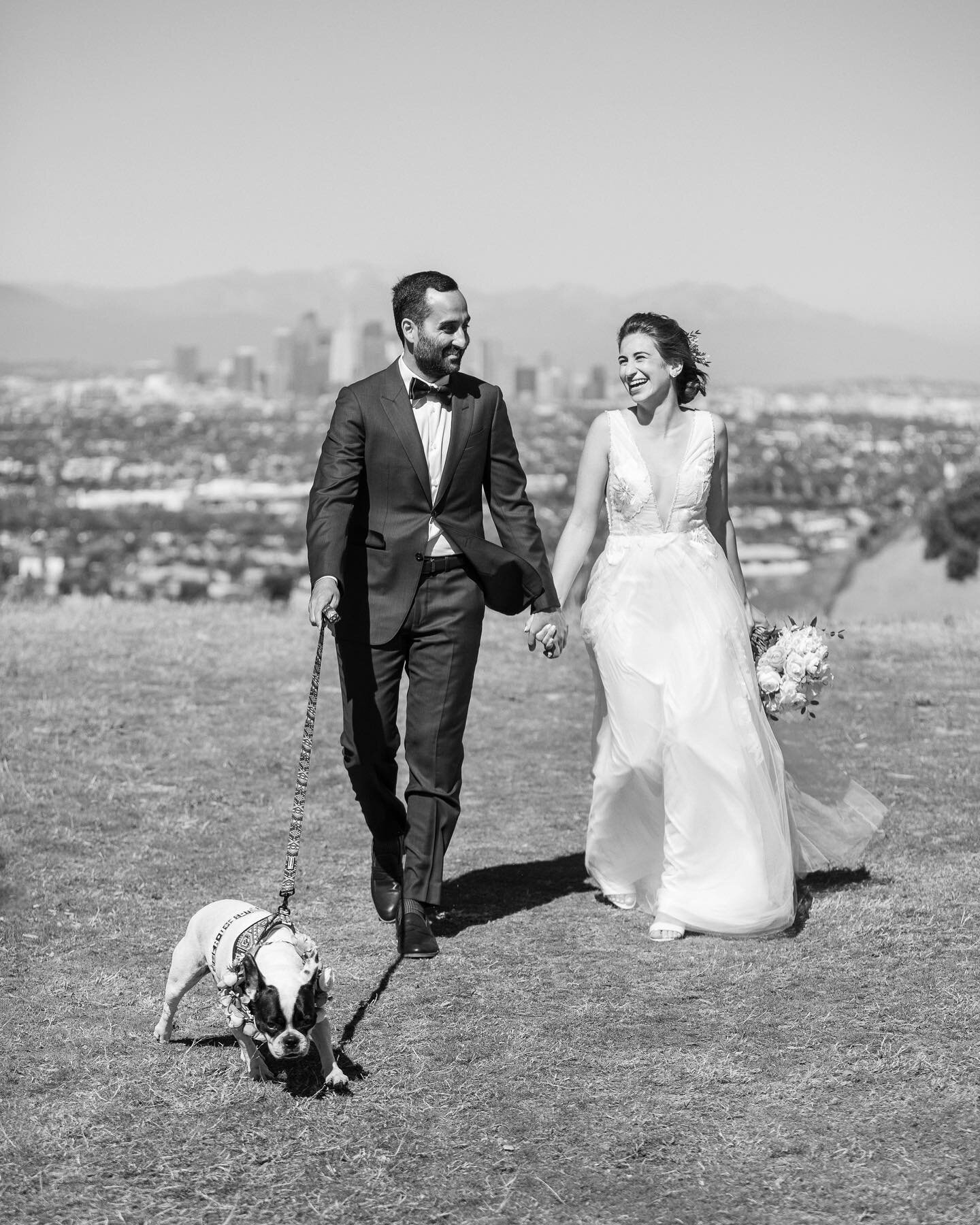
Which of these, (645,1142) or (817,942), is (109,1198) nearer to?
(645,1142)

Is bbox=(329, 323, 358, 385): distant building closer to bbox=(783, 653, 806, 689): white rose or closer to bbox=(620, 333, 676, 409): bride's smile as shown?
bbox=(620, 333, 676, 409): bride's smile

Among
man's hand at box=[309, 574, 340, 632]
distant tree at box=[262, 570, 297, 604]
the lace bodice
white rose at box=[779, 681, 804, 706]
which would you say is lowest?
distant tree at box=[262, 570, 297, 604]

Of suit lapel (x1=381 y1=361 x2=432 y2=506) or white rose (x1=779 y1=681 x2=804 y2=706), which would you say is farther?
white rose (x1=779 y1=681 x2=804 y2=706)

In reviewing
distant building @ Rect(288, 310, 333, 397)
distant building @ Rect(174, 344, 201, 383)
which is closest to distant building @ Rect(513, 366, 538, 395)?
distant building @ Rect(288, 310, 333, 397)

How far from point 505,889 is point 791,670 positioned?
168 cm

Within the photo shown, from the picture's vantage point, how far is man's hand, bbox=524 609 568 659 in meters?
6.03

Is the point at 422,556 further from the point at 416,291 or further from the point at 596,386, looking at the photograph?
the point at 596,386

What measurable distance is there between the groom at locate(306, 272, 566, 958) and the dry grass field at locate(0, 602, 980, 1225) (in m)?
0.67

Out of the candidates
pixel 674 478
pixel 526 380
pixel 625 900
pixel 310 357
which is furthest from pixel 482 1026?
pixel 310 357

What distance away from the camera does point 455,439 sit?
606 centimetres

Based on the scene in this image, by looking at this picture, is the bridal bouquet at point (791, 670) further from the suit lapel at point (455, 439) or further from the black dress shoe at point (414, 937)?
the black dress shoe at point (414, 937)

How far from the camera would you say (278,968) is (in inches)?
165

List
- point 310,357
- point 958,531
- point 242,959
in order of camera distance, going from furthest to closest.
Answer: point 310,357 → point 958,531 → point 242,959

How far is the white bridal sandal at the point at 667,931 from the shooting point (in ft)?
20.0
